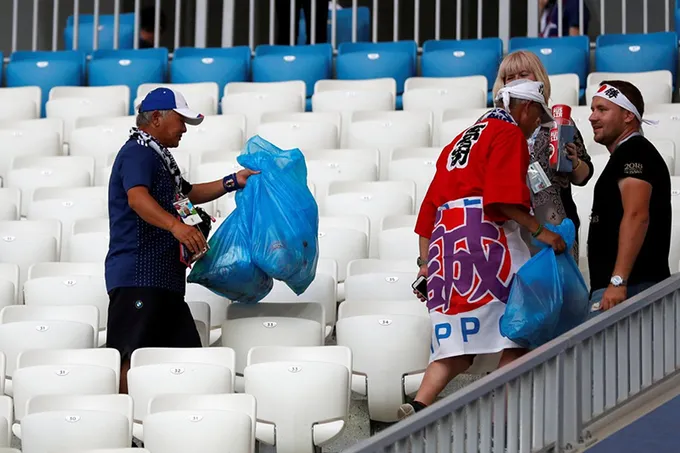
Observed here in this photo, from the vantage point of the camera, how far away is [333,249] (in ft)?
18.4

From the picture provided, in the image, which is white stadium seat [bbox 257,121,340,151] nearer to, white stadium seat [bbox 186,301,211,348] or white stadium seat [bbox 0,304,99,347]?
white stadium seat [bbox 186,301,211,348]

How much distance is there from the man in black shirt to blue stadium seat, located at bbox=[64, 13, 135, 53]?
20.1 feet

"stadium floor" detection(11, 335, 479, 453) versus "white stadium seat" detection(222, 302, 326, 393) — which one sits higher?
"white stadium seat" detection(222, 302, 326, 393)

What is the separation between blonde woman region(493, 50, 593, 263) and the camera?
14.0 feet

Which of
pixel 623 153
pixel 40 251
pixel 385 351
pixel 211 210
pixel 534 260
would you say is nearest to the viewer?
pixel 534 260

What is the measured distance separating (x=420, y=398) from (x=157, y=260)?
116 centimetres

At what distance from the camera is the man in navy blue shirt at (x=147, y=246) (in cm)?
462

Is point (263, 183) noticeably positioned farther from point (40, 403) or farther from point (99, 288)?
point (40, 403)

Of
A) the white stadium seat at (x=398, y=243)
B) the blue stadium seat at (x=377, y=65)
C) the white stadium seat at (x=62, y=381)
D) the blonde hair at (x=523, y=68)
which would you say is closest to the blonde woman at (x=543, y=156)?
the blonde hair at (x=523, y=68)

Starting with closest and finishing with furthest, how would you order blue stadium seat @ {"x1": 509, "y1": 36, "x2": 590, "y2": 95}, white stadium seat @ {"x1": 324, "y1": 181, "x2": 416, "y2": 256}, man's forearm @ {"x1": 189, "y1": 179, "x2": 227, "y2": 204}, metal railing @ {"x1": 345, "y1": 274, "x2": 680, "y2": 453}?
metal railing @ {"x1": 345, "y1": 274, "x2": 680, "y2": 453}, man's forearm @ {"x1": 189, "y1": 179, "x2": 227, "y2": 204}, white stadium seat @ {"x1": 324, "y1": 181, "x2": 416, "y2": 256}, blue stadium seat @ {"x1": 509, "y1": 36, "x2": 590, "y2": 95}

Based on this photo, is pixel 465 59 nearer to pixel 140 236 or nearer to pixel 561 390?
pixel 140 236

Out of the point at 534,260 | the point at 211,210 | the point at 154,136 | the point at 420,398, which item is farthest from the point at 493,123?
the point at 211,210

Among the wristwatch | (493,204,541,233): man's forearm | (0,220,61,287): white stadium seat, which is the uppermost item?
(493,204,541,233): man's forearm

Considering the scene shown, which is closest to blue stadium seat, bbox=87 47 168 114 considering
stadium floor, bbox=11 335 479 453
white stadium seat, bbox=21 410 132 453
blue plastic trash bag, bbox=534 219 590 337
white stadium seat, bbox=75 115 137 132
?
white stadium seat, bbox=75 115 137 132
